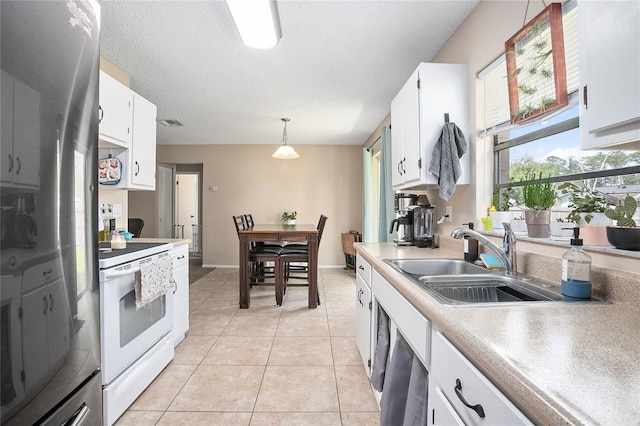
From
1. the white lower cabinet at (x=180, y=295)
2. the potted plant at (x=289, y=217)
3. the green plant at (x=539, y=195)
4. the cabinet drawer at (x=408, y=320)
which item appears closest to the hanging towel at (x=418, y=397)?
the cabinet drawer at (x=408, y=320)

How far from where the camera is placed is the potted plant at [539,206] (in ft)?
4.39

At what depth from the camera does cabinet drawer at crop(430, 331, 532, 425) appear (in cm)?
57

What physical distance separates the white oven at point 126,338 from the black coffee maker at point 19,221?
1027mm

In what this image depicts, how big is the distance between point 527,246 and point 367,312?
97cm

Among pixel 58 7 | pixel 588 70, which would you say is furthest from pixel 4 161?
pixel 588 70

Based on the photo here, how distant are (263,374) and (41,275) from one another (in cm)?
173

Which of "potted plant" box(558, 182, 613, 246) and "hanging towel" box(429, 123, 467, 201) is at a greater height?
"hanging towel" box(429, 123, 467, 201)

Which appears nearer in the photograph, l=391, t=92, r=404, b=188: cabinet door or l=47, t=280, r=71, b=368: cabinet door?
l=47, t=280, r=71, b=368: cabinet door

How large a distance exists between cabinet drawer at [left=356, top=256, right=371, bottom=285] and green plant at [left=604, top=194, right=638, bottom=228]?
3.88 feet

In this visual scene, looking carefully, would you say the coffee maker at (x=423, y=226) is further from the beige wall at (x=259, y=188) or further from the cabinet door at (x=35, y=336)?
the beige wall at (x=259, y=188)

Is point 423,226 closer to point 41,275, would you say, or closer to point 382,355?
point 382,355

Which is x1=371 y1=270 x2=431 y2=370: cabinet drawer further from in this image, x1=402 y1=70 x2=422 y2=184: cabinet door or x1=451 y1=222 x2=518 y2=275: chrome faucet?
x1=402 y1=70 x2=422 y2=184: cabinet door

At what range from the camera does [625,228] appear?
962 millimetres

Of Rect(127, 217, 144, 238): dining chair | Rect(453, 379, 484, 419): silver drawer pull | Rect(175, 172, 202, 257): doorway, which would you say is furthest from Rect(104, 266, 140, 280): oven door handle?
Rect(175, 172, 202, 257): doorway
